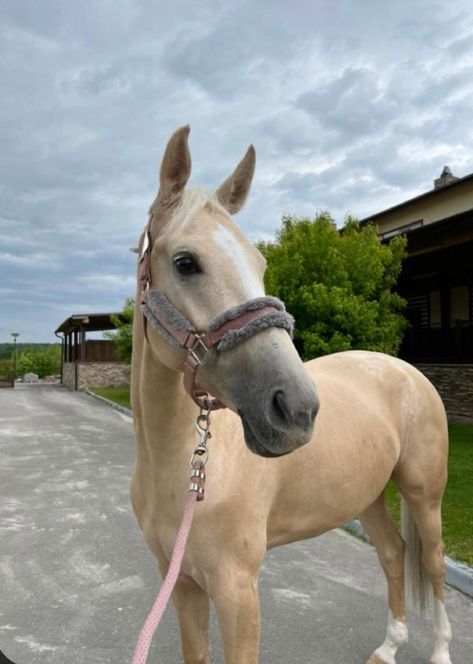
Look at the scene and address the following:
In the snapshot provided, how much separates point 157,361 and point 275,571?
3.18 meters

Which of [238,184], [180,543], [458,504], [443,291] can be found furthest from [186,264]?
[443,291]

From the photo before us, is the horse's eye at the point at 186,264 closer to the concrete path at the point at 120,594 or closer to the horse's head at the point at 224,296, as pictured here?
the horse's head at the point at 224,296

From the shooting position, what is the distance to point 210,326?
1405mm

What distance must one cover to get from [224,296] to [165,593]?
2.75ft

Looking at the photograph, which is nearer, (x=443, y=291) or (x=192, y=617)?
(x=192, y=617)

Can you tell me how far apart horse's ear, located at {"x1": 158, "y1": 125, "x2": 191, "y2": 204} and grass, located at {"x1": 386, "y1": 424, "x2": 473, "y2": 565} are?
3.73 meters

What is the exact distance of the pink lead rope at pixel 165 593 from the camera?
136 cm

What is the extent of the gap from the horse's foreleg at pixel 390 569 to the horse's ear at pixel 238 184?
204cm

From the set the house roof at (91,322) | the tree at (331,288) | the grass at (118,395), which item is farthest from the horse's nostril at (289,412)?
the house roof at (91,322)

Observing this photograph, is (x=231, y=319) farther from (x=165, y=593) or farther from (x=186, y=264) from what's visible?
(x=165, y=593)

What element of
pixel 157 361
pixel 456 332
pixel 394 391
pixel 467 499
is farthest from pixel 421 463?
pixel 456 332

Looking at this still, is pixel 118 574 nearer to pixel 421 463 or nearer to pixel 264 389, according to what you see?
pixel 421 463

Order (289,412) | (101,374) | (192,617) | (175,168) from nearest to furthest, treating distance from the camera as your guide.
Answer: (289,412), (175,168), (192,617), (101,374)

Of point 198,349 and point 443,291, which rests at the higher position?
point 443,291
